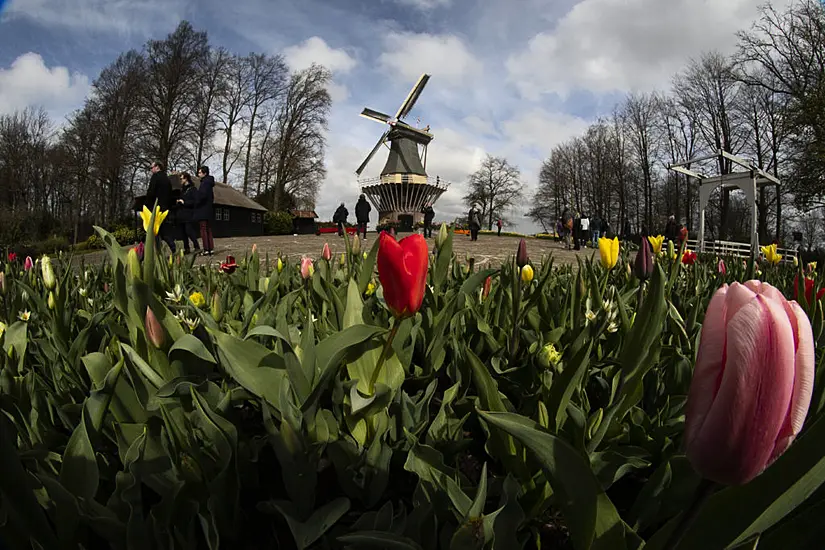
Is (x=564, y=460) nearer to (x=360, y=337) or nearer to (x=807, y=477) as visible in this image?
(x=807, y=477)

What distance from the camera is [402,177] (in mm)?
38156

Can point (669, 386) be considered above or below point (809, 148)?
below

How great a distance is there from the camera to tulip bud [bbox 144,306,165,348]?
1.00m

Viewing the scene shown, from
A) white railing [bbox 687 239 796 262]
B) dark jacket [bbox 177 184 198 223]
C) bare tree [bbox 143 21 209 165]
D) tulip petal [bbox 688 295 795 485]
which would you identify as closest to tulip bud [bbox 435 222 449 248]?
tulip petal [bbox 688 295 795 485]

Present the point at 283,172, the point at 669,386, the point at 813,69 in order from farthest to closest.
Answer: the point at 283,172 < the point at 813,69 < the point at 669,386

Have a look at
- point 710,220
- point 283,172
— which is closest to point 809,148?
point 710,220

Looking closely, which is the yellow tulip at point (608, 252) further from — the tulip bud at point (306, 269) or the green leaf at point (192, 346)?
the green leaf at point (192, 346)

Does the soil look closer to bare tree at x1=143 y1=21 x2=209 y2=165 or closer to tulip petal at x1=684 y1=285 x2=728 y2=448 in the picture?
tulip petal at x1=684 y1=285 x2=728 y2=448

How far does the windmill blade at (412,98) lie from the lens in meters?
38.8

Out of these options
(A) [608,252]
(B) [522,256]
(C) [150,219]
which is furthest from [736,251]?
(C) [150,219]

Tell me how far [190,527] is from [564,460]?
1.90ft

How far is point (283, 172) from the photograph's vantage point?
110 ft

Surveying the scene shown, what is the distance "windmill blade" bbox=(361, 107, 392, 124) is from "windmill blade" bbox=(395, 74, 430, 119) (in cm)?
95

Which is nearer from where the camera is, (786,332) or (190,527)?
(786,332)
